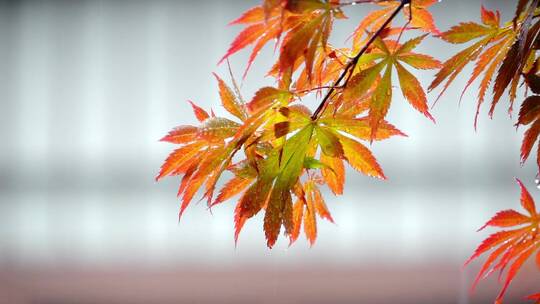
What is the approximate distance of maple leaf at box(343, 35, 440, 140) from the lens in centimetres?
35

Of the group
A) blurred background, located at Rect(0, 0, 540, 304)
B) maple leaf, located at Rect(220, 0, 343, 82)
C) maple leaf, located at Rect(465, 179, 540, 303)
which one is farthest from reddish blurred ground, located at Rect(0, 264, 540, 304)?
maple leaf, located at Rect(220, 0, 343, 82)

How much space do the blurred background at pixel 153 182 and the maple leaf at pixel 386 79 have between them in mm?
2149

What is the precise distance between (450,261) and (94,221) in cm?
175

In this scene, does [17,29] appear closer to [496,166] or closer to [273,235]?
[496,166]

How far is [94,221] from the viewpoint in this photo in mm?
2811

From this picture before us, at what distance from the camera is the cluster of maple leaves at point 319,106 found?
0.33 m

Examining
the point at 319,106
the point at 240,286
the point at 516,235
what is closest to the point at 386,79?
the point at 319,106

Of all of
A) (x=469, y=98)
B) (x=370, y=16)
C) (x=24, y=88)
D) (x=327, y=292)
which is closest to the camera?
(x=370, y=16)

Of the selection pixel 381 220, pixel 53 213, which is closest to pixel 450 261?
pixel 381 220

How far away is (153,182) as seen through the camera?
2.67 m

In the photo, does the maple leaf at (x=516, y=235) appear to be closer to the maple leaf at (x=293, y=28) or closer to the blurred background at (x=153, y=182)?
the maple leaf at (x=293, y=28)

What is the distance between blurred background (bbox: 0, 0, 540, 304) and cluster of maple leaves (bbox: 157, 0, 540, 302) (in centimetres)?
213

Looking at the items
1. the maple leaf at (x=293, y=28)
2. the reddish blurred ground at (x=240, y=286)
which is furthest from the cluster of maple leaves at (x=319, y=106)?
the reddish blurred ground at (x=240, y=286)

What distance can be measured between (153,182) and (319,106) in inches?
94.2
